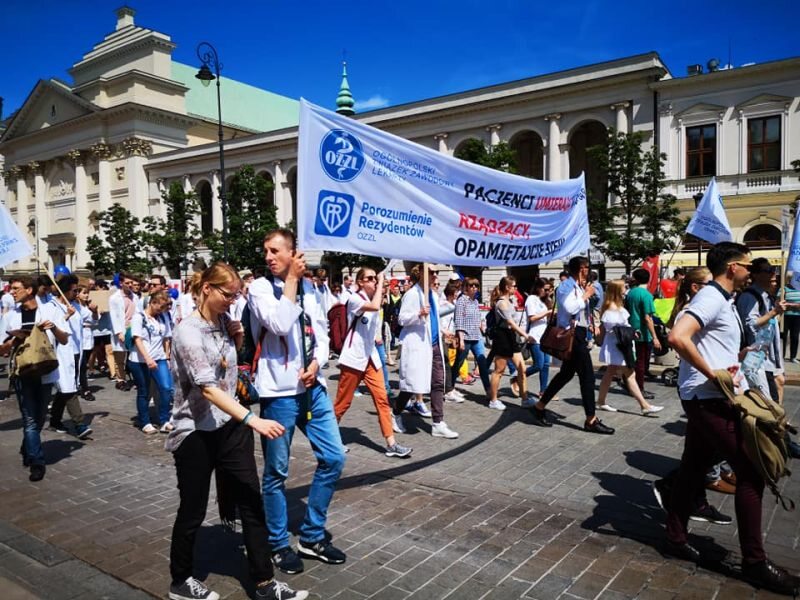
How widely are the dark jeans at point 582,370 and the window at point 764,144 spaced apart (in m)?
26.2

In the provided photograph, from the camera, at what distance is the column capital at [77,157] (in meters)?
57.1

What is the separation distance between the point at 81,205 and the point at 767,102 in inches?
2135

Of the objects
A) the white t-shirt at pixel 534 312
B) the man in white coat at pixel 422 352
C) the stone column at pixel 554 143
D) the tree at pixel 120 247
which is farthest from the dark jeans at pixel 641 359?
the tree at pixel 120 247

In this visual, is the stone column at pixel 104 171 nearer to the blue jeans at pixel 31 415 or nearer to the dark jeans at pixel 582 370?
the blue jeans at pixel 31 415

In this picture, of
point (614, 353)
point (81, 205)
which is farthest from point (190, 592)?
point (81, 205)

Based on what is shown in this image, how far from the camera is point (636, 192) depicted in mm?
26469

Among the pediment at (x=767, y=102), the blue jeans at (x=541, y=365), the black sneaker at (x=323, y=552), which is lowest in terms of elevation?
the black sneaker at (x=323, y=552)

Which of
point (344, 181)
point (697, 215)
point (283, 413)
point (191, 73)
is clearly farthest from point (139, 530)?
point (191, 73)

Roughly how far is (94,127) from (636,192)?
48.7m

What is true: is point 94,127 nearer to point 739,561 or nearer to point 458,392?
point 458,392

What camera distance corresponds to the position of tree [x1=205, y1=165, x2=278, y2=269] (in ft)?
115

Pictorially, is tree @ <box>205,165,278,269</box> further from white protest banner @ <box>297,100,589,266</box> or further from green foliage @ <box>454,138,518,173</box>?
white protest banner @ <box>297,100,589,266</box>

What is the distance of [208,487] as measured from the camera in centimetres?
355

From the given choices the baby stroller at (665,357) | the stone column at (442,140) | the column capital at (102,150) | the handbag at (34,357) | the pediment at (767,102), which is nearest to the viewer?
the handbag at (34,357)
